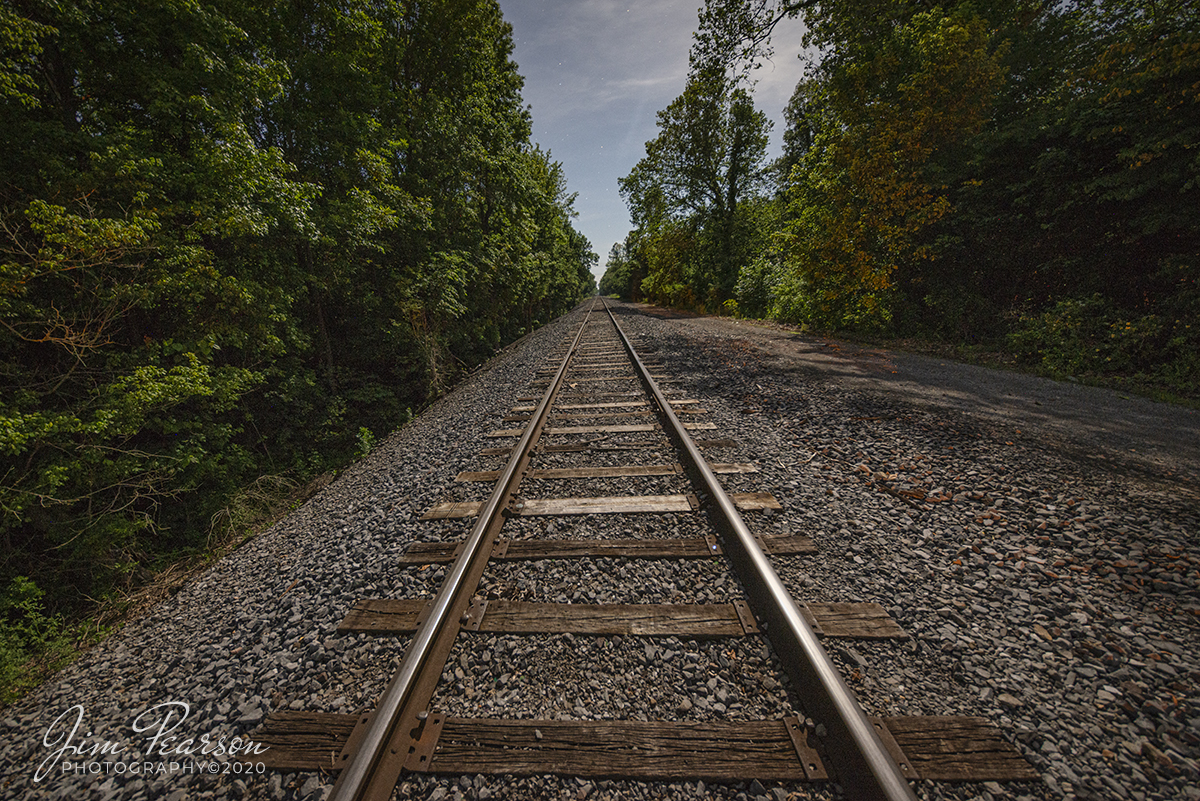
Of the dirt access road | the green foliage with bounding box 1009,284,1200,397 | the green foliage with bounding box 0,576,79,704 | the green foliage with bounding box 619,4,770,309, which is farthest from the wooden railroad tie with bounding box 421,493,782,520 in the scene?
the green foliage with bounding box 619,4,770,309

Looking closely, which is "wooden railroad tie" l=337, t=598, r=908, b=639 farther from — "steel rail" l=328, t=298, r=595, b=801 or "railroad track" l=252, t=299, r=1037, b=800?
"steel rail" l=328, t=298, r=595, b=801

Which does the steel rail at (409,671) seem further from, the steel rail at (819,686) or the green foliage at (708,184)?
the green foliage at (708,184)

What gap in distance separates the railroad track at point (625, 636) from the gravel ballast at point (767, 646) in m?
0.05

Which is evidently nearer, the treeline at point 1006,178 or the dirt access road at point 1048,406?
the dirt access road at point 1048,406

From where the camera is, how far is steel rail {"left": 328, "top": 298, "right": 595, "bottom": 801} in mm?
1377

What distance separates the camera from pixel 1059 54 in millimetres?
8844

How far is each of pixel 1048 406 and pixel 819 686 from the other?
6.00 meters

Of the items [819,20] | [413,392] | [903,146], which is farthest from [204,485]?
[819,20]

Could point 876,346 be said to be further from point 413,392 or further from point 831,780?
point 413,392

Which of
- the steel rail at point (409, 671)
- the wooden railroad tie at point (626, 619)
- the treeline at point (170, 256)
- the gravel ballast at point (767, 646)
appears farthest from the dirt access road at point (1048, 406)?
the treeline at point (170, 256)

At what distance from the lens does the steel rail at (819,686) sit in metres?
1.29

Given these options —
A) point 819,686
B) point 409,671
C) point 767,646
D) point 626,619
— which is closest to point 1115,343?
point 767,646

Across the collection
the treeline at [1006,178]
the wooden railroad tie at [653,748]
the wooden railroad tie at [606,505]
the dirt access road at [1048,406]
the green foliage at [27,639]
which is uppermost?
the treeline at [1006,178]

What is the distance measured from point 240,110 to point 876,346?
42.2 ft
